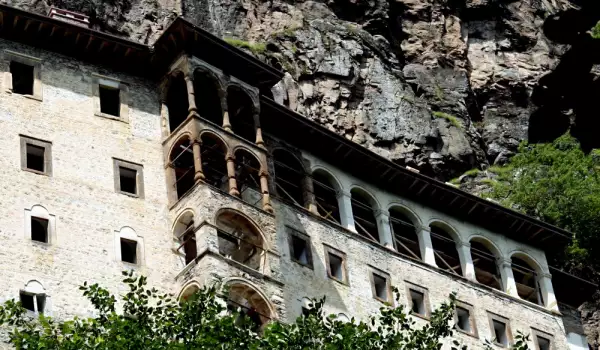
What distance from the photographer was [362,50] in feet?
207

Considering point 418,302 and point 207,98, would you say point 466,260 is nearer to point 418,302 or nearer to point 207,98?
point 418,302

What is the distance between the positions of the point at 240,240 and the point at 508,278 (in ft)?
42.2

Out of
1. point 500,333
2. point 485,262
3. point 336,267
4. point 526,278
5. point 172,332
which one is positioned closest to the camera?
point 172,332

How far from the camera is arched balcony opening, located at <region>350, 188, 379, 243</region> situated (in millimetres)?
49344

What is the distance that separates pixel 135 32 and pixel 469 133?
1535cm

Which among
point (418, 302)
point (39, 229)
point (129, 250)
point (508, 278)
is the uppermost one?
point (508, 278)

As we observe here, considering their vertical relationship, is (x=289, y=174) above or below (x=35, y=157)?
above

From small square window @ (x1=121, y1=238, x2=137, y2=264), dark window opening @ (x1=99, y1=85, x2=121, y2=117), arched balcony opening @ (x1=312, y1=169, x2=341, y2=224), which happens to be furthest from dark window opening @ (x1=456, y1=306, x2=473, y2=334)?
dark window opening @ (x1=99, y1=85, x2=121, y2=117)

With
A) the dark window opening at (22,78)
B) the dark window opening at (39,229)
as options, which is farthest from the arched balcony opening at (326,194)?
the dark window opening at (39,229)

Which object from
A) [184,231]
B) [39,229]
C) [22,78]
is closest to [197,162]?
[184,231]

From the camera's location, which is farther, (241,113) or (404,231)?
(404,231)

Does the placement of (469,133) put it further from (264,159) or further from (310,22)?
(264,159)

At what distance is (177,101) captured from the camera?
153 feet

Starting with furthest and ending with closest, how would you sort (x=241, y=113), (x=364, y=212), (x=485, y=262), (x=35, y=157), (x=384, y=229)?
(x=485, y=262), (x=364, y=212), (x=384, y=229), (x=241, y=113), (x=35, y=157)
